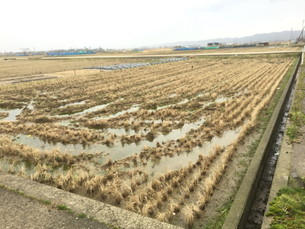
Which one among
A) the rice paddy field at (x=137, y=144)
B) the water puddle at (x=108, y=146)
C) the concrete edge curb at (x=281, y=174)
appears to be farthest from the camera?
the water puddle at (x=108, y=146)

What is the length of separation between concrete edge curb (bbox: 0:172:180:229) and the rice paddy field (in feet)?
1.48

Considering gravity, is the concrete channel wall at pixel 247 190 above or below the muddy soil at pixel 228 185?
above

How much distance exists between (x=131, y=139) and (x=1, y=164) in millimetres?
5105

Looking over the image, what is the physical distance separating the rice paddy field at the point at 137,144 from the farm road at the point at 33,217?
46.4 inches

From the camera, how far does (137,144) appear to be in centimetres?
995

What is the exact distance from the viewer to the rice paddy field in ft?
20.5

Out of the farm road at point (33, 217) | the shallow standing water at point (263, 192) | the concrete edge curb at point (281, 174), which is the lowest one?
the shallow standing water at point (263, 192)

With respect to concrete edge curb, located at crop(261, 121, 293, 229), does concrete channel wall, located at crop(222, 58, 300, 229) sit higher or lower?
higher

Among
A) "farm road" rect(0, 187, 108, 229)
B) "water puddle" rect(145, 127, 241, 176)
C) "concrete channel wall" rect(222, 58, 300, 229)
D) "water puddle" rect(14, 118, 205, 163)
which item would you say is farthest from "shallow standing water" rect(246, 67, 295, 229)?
"water puddle" rect(14, 118, 205, 163)

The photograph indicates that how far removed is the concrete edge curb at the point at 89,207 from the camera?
A: 478 centimetres

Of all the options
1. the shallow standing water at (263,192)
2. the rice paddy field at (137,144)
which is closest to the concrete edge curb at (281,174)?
the shallow standing water at (263,192)

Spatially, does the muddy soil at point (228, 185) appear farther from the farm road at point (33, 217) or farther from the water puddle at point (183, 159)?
the farm road at point (33, 217)

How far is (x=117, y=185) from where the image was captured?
21.8 ft

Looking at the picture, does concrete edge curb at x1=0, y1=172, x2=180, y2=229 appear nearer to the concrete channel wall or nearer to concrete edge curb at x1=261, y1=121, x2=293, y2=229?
the concrete channel wall
